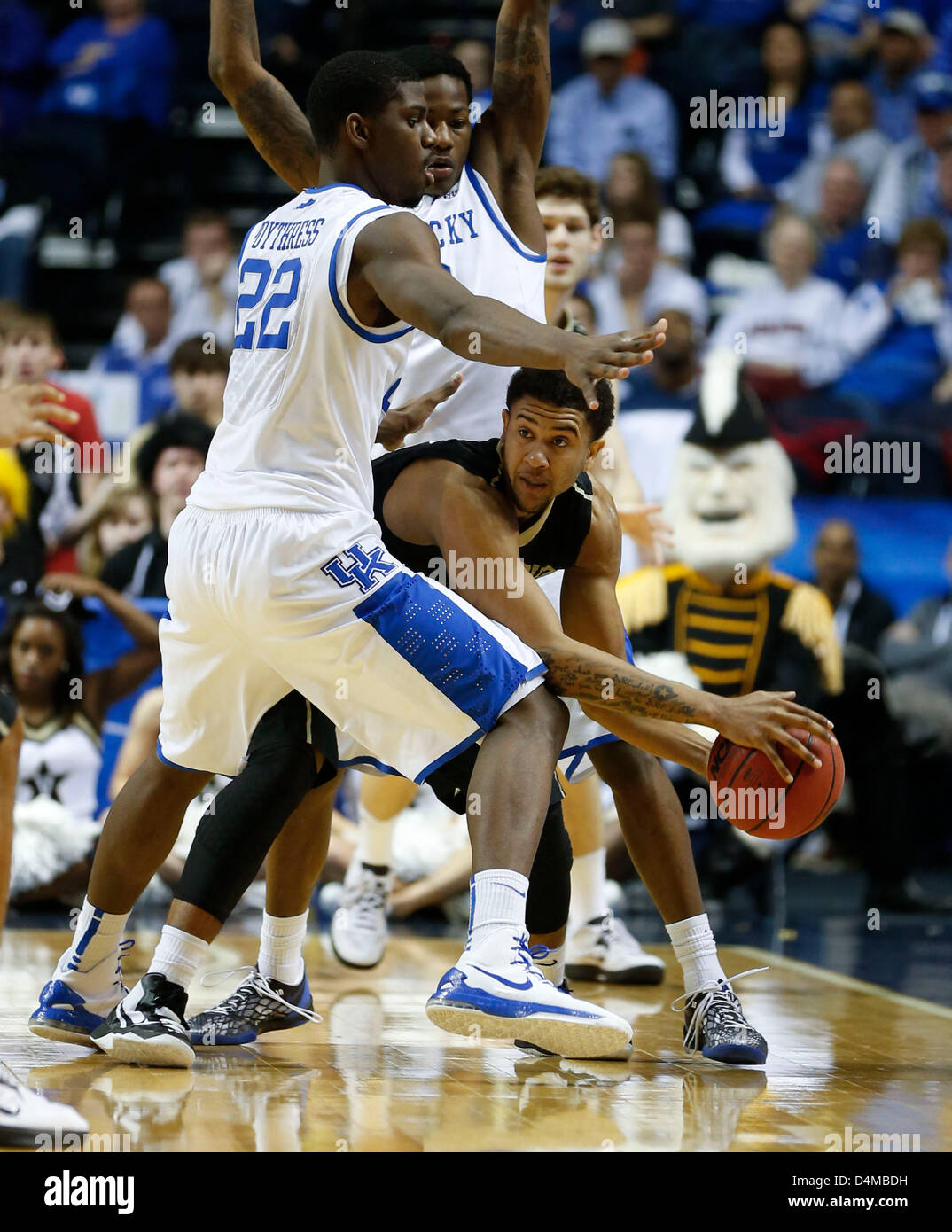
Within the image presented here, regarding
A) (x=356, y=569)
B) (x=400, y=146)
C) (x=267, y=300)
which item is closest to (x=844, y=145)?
(x=400, y=146)

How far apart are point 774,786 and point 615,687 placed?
0.40m

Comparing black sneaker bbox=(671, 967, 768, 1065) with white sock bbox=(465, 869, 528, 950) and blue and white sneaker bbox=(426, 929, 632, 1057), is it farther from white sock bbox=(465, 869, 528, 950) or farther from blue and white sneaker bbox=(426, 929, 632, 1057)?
white sock bbox=(465, 869, 528, 950)

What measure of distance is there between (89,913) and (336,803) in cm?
334

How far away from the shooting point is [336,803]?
6.81m

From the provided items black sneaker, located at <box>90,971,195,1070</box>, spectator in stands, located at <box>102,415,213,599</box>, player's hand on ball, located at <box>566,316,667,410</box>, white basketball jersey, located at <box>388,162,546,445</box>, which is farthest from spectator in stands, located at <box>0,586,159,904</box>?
player's hand on ball, located at <box>566,316,667,410</box>

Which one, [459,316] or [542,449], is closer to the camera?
[459,316]

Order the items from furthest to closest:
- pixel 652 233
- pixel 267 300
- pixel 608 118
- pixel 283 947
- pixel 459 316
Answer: pixel 608 118 < pixel 652 233 < pixel 283 947 < pixel 267 300 < pixel 459 316

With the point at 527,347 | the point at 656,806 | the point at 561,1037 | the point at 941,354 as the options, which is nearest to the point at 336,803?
the point at 656,806

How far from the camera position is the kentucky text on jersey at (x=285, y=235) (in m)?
3.14

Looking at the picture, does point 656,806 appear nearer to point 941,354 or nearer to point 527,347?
point 527,347

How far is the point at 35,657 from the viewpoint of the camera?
630 cm

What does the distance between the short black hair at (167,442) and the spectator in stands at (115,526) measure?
9 centimetres

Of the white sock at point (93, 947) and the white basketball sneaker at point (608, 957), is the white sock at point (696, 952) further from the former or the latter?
the white sock at point (93, 947)

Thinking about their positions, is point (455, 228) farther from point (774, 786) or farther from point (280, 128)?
point (774, 786)
